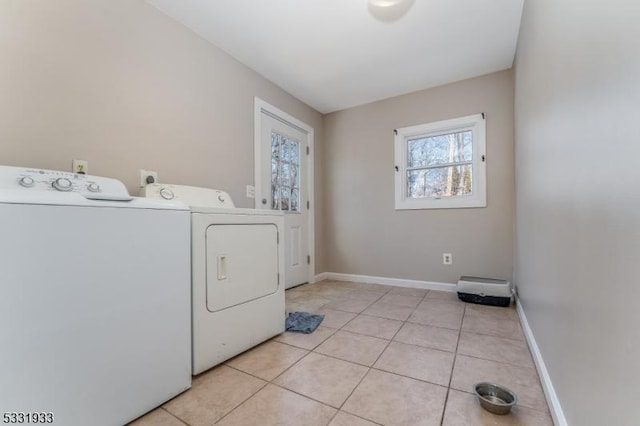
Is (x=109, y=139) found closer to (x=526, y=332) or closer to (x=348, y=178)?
(x=348, y=178)

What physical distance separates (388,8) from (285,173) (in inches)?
71.6

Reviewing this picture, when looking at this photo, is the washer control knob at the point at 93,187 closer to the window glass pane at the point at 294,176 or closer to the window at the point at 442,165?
the window glass pane at the point at 294,176

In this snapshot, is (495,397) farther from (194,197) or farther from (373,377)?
(194,197)

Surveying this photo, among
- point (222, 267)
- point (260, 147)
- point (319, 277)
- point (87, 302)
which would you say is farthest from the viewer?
point (319, 277)

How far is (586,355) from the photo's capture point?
2.49ft

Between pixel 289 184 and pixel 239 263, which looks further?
pixel 289 184

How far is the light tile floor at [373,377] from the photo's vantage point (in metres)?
1.07

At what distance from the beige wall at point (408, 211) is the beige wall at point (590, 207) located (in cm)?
145

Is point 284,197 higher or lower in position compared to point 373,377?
higher

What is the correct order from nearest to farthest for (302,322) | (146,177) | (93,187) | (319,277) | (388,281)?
(93,187)
(146,177)
(302,322)
(388,281)
(319,277)

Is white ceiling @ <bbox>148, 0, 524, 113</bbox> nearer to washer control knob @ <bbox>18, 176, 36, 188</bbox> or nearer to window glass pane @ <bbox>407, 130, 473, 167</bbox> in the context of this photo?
window glass pane @ <bbox>407, 130, 473, 167</bbox>

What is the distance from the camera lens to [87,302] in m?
0.93

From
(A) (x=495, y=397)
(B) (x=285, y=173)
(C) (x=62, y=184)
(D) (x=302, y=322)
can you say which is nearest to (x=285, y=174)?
(B) (x=285, y=173)

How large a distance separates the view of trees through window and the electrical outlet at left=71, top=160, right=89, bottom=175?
2909 mm
